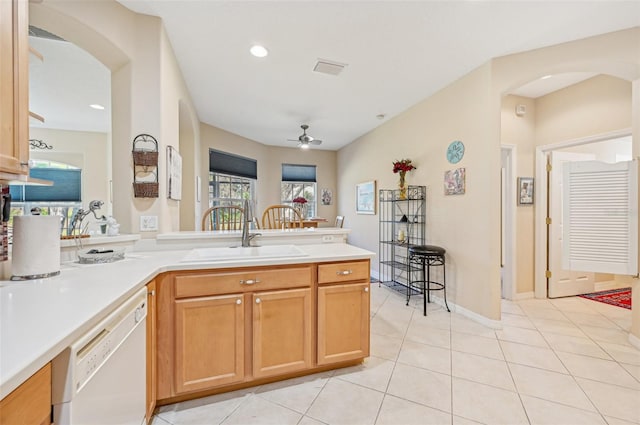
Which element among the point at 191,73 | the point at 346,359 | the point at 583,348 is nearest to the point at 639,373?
the point at 583,348

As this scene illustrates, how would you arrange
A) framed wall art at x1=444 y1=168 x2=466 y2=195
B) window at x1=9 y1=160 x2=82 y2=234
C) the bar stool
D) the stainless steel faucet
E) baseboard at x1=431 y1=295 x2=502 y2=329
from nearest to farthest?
the stainless steel faucet, baseboard at x1=431 y1=295 x2=502 y2=329, framed wall art at x1=444 y1=168 x2=466 y2=195, the bar stool, window at x1=9 y1=160 x2=82 y2=234

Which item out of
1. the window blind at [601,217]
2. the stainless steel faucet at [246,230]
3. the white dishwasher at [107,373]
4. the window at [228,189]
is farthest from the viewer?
the window at [228,189]

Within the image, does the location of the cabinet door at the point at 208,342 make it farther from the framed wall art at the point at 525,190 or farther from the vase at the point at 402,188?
the framed wall art at the point at 525,190

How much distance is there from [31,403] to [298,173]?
20.6 ft

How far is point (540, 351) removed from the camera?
2.30 metres

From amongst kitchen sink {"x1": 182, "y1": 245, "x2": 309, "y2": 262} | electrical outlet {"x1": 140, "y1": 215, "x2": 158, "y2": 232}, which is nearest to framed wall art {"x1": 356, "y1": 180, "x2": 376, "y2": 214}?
kitchen sink {"x1": 182, "y1": 245, "x2": 309, "y2": 262}

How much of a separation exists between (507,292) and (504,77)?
272 centimetres

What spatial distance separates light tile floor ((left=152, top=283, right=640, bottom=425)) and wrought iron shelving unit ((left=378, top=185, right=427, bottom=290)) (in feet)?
4.44

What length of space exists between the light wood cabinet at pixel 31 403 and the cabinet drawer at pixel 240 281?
2.83ft

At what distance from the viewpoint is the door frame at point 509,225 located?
3598 millimetres

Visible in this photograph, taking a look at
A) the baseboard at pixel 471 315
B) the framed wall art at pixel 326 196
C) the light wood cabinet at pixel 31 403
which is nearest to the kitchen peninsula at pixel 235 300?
the light wood cabinet at pixel 31 403

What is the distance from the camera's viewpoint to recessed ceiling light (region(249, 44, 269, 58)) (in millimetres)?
2531

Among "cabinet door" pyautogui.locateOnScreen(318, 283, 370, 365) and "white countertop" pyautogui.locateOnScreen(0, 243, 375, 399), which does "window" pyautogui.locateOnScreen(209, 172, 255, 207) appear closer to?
"white countertop" pyautogui.locateOnScreen(0, 243, 375, 399)

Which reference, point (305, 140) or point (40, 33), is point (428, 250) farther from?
point (40, 33)
